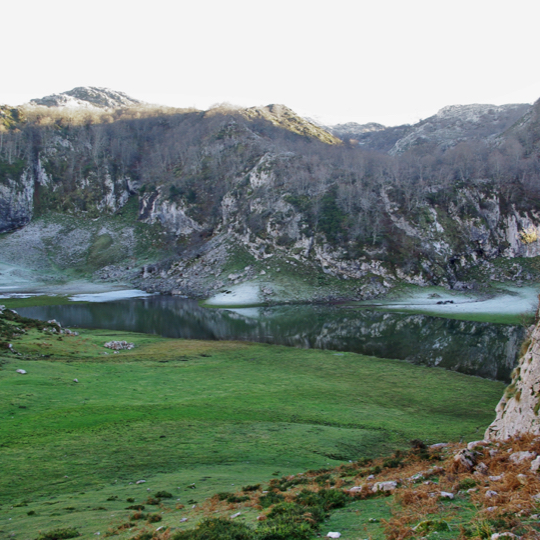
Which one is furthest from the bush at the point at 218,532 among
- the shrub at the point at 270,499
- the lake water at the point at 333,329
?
the lake water at the point at 333,329

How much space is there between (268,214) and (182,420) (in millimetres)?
110645

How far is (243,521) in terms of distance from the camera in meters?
11.5

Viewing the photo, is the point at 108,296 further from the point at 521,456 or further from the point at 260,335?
the point at 521,456

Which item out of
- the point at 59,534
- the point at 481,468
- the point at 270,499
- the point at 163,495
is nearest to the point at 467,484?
the point at 481,468

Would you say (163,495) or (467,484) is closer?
(467,484)

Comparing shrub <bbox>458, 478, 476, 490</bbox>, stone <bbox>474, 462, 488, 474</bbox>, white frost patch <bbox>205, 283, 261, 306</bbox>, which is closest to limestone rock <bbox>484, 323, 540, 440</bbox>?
stone <bbox>474, 462, 488, 474</bbox>

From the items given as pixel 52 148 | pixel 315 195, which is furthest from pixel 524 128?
pixel 52 148

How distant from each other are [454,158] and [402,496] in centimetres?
16853

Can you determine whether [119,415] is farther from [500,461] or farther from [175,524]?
[500,461]

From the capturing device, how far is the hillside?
113312mm

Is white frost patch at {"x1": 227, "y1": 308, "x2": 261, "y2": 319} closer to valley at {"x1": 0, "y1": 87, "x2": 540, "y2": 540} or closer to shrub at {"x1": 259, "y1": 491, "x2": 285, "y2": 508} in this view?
valley at {"x1": 0, "y1": 87, "x2": 540, "y2": 540}

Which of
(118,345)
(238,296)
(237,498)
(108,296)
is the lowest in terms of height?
(108,296)

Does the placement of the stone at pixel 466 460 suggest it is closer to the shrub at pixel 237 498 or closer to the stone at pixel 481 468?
the stone at pixel 481 468

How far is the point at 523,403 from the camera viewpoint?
1697cm
